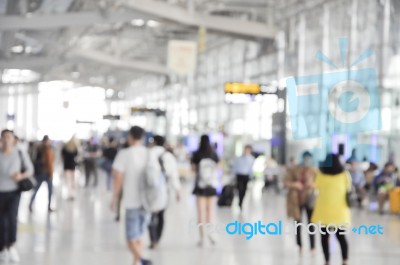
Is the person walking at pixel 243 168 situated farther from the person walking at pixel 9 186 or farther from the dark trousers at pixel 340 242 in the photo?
the person walking at pixel 9 186

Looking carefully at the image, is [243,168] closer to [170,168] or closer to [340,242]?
[170,168]

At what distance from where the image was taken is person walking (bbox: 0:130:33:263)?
8891 millimetres

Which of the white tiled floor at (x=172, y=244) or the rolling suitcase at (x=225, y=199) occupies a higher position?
the rolling suitcase at (x=225, y=199)

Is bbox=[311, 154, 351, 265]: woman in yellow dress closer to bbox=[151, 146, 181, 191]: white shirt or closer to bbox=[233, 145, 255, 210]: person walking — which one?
bbox=[151, 146, 181, 191]: white shirt

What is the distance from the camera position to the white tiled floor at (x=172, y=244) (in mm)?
9617

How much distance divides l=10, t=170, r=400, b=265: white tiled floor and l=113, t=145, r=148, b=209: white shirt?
1.62 meters

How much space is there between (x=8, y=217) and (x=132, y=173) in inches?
79.5

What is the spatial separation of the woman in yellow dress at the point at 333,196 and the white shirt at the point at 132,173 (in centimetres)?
184

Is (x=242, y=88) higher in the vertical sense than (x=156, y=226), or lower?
higher

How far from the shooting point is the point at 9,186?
8914 mm

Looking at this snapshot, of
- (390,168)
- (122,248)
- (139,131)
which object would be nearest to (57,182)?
(390,168)

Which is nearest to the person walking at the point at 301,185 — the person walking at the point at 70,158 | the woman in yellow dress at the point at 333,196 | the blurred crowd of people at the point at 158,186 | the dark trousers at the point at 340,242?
the blurred crowd of people at the point at 158,186

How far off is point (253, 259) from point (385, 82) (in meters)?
16.0

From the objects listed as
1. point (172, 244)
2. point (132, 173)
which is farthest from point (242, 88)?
point (132, 173)
